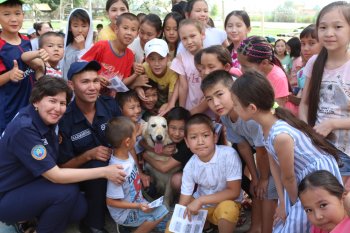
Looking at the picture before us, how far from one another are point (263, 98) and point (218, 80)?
71 cm

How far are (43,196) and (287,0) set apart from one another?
3950cm

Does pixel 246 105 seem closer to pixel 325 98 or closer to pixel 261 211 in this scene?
pixel 325 98

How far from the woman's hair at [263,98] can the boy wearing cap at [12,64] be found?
2.03 meters

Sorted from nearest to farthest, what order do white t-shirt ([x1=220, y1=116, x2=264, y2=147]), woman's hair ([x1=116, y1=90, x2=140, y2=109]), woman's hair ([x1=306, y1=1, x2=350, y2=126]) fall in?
woman's hair ([x1=306, y1=1, x2=350, y2=126]) < white t-shirt ([x1=220, y1=116, x2=264, y2=147]) < woman's hair ([x1=116, y1=90, x2=140, y2=109])

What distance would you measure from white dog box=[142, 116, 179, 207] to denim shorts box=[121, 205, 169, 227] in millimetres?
532

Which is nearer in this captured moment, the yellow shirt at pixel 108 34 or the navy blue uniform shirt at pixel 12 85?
the navy blue uniform shirt at pixel 12 85

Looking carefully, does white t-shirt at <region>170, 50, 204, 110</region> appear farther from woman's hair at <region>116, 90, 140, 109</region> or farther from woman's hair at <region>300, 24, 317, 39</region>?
woman's hair at <region>300, 24, 317, 39</region>

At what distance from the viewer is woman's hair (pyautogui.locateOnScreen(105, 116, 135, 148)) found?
3.12 metres

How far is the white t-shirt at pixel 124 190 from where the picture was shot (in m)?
3.11

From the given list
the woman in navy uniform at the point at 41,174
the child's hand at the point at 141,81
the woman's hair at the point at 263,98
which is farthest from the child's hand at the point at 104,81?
the woman's hair at the point at 263,98

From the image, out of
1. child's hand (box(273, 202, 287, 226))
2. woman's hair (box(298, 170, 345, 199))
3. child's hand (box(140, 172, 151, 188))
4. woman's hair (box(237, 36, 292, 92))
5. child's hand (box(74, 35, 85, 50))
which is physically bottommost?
child's hand (box(140, 172, 151, 188))

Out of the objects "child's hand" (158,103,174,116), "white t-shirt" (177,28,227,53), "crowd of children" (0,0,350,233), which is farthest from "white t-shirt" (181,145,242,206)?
"white t-shirt" (177,28,227,53)

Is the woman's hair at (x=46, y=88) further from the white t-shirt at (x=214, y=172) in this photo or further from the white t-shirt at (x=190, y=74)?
the white t-shirt at (x=190, y=74)

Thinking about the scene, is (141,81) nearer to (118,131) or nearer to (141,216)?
(118,131)
